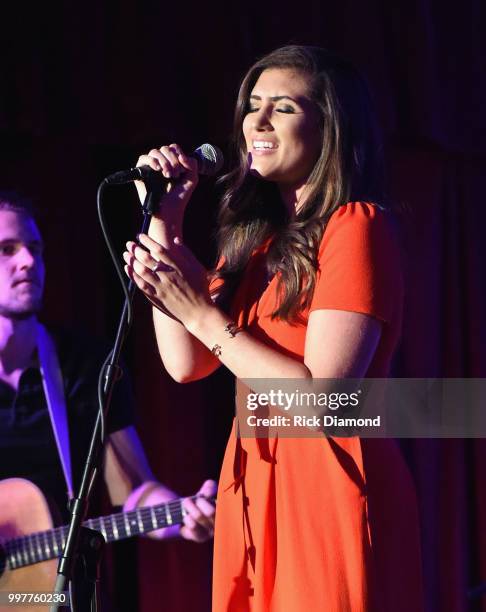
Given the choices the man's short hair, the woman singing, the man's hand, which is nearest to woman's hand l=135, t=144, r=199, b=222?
the woman singing

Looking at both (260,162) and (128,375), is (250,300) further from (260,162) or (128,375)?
(128,375)

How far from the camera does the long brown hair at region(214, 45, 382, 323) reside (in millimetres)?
1476

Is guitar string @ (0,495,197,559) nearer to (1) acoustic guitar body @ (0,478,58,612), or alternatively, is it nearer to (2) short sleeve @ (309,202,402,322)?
(1) acoustic guitar body @ (0,478,58,612)

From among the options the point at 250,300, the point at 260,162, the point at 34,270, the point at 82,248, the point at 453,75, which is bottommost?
the point at 250,300

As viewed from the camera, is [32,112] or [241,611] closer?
[241,611]

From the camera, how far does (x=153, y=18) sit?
2.96 meters

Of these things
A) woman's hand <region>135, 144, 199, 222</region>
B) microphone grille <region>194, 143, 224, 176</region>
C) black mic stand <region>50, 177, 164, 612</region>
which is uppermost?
microphone grille <region>194, 143, 224, 176</region>

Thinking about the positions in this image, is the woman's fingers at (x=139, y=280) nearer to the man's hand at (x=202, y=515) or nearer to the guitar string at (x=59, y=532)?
the man's hand at (x=202, y=515)

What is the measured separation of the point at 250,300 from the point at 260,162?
25cm

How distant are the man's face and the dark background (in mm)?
263

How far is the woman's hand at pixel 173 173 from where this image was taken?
1.40m

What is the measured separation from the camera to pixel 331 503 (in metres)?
1.37

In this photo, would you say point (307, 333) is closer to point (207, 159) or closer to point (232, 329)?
point (232, 329)

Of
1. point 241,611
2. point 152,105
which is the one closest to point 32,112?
point 152,105
